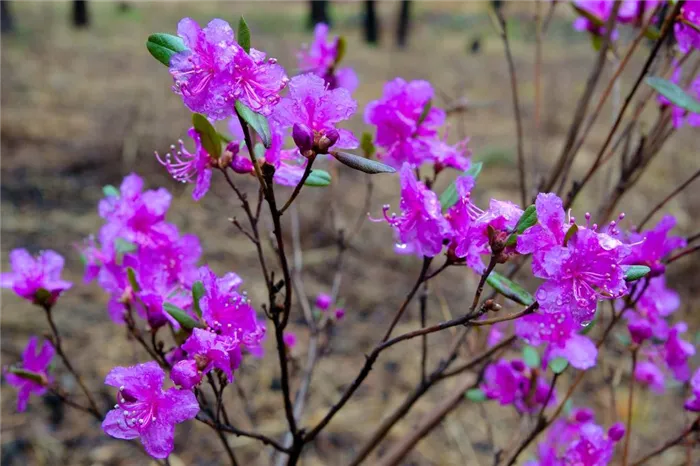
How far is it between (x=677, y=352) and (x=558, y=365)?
0.42 m

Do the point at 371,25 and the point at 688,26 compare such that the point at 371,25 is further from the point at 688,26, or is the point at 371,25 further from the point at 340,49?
the point at 688,26

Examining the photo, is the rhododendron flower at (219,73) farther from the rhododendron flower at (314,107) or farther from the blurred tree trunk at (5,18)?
the blurred tree trunk at (5,18)

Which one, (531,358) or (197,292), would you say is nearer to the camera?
(197,292)

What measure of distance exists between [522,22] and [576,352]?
12.3 meters

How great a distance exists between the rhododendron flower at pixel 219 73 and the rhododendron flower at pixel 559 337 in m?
0.49

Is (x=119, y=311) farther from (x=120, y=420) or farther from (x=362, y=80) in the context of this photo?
(x=362, y=80)

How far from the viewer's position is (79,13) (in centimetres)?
884

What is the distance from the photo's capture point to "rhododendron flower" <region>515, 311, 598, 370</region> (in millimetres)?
882

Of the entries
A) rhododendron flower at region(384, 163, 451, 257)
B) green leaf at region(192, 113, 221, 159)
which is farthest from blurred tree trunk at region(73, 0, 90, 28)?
rhododendron flower at region(384, 163, 451, 257)

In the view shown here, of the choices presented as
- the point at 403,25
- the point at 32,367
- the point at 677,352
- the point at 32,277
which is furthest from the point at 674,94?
the point at 403,25

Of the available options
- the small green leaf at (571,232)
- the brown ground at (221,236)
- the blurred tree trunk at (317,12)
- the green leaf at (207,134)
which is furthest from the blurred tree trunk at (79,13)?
the small green leaf at (571,232)

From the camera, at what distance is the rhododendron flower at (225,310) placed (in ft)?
2.47

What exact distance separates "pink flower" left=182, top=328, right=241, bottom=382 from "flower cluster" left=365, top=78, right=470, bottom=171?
0.40 meters

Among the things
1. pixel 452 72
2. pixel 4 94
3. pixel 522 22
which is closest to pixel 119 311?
pixel 4 94
